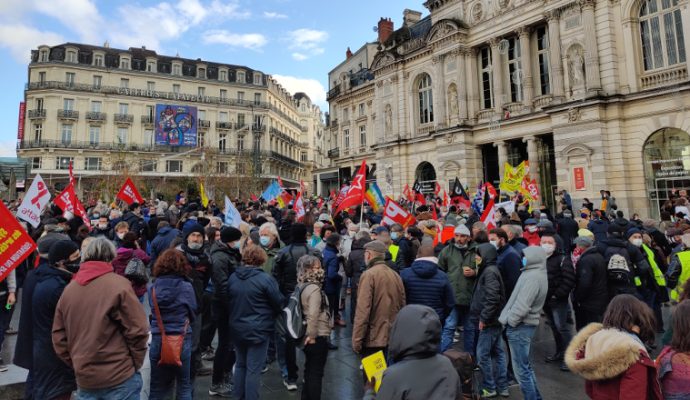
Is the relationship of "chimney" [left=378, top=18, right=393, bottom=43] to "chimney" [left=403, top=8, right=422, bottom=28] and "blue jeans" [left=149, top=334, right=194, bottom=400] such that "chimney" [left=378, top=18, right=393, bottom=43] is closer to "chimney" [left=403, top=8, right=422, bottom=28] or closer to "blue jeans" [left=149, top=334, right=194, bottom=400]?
"chimney" [left=403, top=8, right=422, bottom=28]

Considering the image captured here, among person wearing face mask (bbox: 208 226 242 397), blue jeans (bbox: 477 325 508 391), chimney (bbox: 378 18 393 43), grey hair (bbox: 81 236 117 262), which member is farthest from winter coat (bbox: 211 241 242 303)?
chimney (bbox: 378 18 393 43)

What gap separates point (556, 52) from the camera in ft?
70.2

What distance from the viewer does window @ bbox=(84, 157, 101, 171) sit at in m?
47.4

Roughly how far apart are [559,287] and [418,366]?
479 cm

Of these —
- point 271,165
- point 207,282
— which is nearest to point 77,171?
point 271,165

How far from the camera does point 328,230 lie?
7.68 m

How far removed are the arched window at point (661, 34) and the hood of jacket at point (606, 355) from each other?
72.4 feet

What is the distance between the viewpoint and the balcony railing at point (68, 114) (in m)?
46.8

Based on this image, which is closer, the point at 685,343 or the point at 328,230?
the point at 685,343

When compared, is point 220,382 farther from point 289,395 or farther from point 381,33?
point 381,33

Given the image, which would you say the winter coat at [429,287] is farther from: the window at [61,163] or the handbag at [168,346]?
the window at [61,163]

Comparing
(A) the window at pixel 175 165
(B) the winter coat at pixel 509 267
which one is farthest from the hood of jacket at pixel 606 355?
(A) the window at pixel 175 165

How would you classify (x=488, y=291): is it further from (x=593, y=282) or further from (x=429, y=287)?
(x=593, y=282)

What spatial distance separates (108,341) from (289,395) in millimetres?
2661
